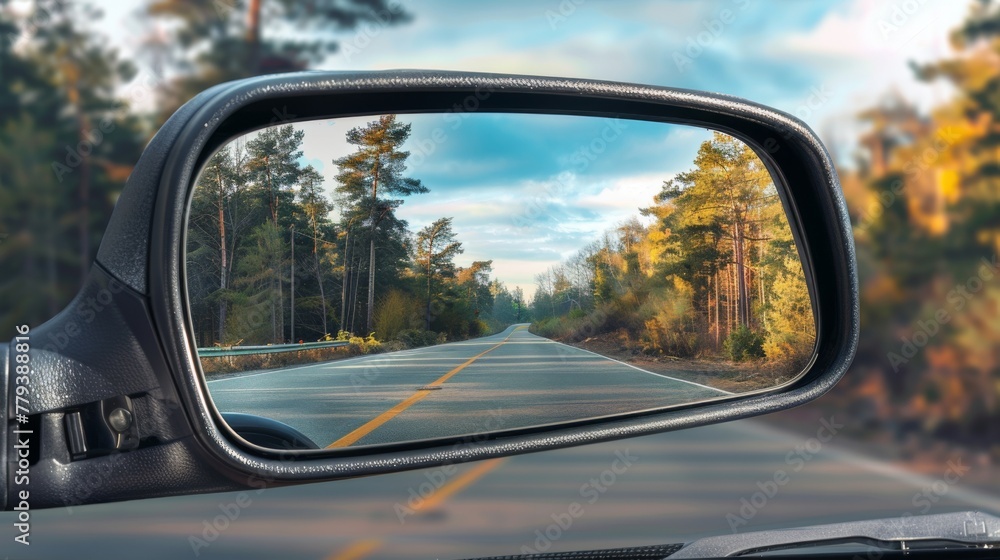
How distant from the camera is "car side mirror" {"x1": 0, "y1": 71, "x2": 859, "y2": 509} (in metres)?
1.13

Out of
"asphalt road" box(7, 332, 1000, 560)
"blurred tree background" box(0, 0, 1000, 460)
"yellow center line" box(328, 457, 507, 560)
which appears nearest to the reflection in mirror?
"yellow center line" box(328, 457, 507, 560)

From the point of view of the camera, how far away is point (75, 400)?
1.09 meters

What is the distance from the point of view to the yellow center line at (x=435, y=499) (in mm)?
4375

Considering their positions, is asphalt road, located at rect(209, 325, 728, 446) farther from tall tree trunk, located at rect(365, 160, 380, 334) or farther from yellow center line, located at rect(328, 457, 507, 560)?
yellow center line, located at rect(328, 457, 507, 560)

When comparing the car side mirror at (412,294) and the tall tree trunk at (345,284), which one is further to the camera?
the tall tree trunk at (345,284)

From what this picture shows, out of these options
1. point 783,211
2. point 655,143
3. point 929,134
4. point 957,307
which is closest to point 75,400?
point 655,143

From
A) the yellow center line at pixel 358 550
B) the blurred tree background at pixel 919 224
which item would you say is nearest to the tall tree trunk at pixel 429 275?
the yellow center line at pixel 358 550

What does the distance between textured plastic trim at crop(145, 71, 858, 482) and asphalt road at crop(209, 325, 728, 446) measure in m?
0.04

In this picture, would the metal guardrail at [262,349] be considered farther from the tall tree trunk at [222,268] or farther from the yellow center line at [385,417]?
the yellow center line at [385,417]

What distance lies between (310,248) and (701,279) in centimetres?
92

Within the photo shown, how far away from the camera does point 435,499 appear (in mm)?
5676

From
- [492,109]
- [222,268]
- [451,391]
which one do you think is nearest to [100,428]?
[222,268]

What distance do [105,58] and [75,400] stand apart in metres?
30.9

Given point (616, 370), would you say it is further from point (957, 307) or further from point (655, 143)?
point (957, 307)
